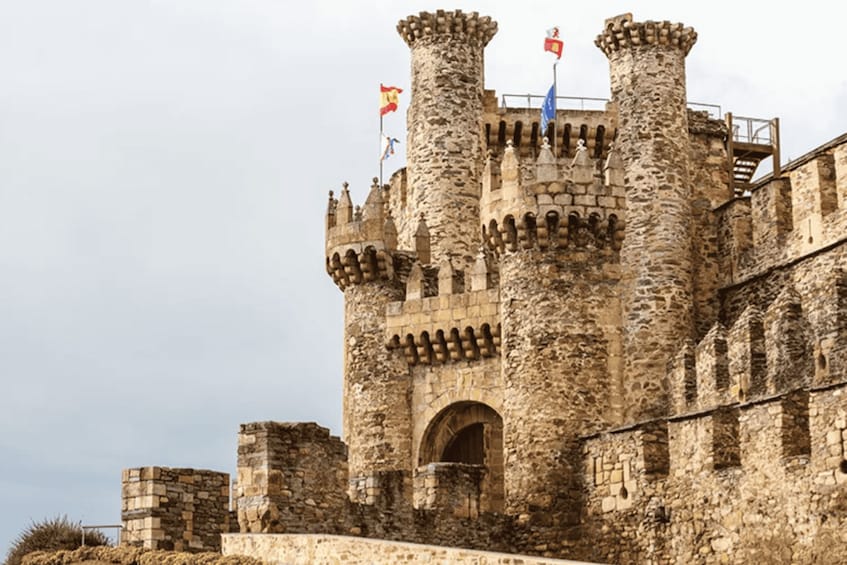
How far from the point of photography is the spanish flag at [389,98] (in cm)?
4781

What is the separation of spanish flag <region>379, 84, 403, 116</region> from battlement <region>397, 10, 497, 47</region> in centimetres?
286

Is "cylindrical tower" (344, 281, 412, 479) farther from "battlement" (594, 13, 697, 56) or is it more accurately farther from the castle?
"battlement" (594, 13, 697, 56)

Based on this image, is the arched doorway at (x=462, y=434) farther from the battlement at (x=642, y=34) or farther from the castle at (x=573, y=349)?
the battlement at (x=642, y=34)

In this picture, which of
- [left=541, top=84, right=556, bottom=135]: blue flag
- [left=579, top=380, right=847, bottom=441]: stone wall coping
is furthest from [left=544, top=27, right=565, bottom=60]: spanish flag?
[left=579, top=380, right=847, bottom=441]: stone wall coping

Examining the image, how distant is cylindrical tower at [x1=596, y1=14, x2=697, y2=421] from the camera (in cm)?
3841

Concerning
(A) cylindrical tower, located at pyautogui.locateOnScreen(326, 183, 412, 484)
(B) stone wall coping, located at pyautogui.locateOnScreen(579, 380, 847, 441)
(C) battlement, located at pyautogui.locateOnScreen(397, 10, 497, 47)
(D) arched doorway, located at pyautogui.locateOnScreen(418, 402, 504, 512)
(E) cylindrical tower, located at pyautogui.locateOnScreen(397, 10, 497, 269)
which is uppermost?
(C) battlement, located at pyautogui.locateOnScreen(397, 10, 497, 47)

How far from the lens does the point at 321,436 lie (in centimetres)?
3434

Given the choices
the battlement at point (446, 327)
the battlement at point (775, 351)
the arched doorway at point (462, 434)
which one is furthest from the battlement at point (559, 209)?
the arched doorway at point (462, 434)

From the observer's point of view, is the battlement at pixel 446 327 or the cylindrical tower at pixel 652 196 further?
the battlement at pixel 446 327

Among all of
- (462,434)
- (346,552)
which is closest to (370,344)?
(462,434)

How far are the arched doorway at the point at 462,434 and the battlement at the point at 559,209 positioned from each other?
4174 millimetres

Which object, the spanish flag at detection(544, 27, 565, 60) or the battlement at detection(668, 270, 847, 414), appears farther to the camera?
the spanish flag at detection(544, 27, 565, 60)

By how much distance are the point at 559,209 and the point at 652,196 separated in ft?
15.3

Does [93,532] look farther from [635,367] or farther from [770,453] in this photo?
[770,453]
